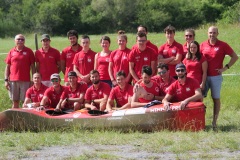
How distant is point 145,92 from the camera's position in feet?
36.4

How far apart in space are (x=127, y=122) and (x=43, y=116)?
1.71 metres

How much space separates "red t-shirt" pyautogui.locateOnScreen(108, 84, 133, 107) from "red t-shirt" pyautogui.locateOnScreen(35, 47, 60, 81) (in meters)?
1.79

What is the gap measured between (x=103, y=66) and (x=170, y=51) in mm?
1465

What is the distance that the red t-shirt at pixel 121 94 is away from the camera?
11.4m

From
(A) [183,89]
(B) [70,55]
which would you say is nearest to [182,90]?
(A) [183,89]

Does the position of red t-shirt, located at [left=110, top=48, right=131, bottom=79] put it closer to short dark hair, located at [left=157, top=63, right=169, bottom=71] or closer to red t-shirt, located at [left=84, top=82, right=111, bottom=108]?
red t-shirt, located at [left=84, top=82, right=111, bottom=108]

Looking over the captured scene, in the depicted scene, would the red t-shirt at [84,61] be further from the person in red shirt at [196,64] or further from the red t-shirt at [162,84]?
the person in red shirt at [196,64]

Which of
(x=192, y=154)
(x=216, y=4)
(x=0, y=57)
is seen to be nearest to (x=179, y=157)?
(x=192, y=154)

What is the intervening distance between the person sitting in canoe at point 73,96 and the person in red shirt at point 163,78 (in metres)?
1.55

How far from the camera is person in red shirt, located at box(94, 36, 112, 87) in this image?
12109mm

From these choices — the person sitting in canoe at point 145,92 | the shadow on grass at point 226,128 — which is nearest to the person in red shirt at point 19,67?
the person sitting in canoe at point 145,92

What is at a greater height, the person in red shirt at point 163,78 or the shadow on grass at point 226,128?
the person in red shirt at point 163,78

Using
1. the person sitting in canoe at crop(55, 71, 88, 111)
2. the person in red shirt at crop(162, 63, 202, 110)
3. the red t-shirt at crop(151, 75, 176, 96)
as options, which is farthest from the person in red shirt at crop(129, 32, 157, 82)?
the person sitting in canoe at crop(55, 71, 88, 111)

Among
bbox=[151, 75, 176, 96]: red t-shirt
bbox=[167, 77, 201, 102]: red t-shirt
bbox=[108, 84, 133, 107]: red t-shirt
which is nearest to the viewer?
bbox=[167, 77, 201, 102]: red t-shirt
